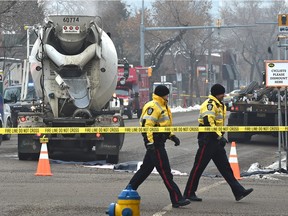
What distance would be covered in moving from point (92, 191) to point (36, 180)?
2166mm

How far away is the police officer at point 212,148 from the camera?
43.2 feet

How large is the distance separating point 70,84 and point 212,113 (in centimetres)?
821

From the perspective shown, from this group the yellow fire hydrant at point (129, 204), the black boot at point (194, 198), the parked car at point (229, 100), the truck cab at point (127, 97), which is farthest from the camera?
the truck cab at point (127, 97)

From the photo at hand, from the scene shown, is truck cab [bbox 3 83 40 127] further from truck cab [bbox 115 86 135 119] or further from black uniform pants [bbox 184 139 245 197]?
black uniform pants [bbox 184 139 245 197]

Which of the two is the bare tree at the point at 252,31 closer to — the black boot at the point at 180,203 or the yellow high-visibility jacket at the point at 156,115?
the yellow high-visibility jacket at the point at 156,115

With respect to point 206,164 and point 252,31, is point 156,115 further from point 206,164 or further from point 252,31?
point 252,31

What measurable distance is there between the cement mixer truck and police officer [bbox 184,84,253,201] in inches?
289

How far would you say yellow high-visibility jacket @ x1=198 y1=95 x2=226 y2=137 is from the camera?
43.2 ft

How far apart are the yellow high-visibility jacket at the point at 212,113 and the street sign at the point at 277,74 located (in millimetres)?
5315

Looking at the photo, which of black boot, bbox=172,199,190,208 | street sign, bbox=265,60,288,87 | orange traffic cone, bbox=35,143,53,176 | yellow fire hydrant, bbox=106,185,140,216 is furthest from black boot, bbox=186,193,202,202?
street sign, bbox=265,60,288,87

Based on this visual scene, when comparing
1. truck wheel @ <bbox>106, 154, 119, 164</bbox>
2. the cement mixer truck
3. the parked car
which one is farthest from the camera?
the parked car

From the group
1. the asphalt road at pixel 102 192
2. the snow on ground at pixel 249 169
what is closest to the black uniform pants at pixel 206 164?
the asphalt road at pixel 102 192

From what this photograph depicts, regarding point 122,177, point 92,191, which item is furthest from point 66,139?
point 92,191

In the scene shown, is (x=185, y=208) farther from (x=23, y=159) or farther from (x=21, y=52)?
(x=21, y=52)
